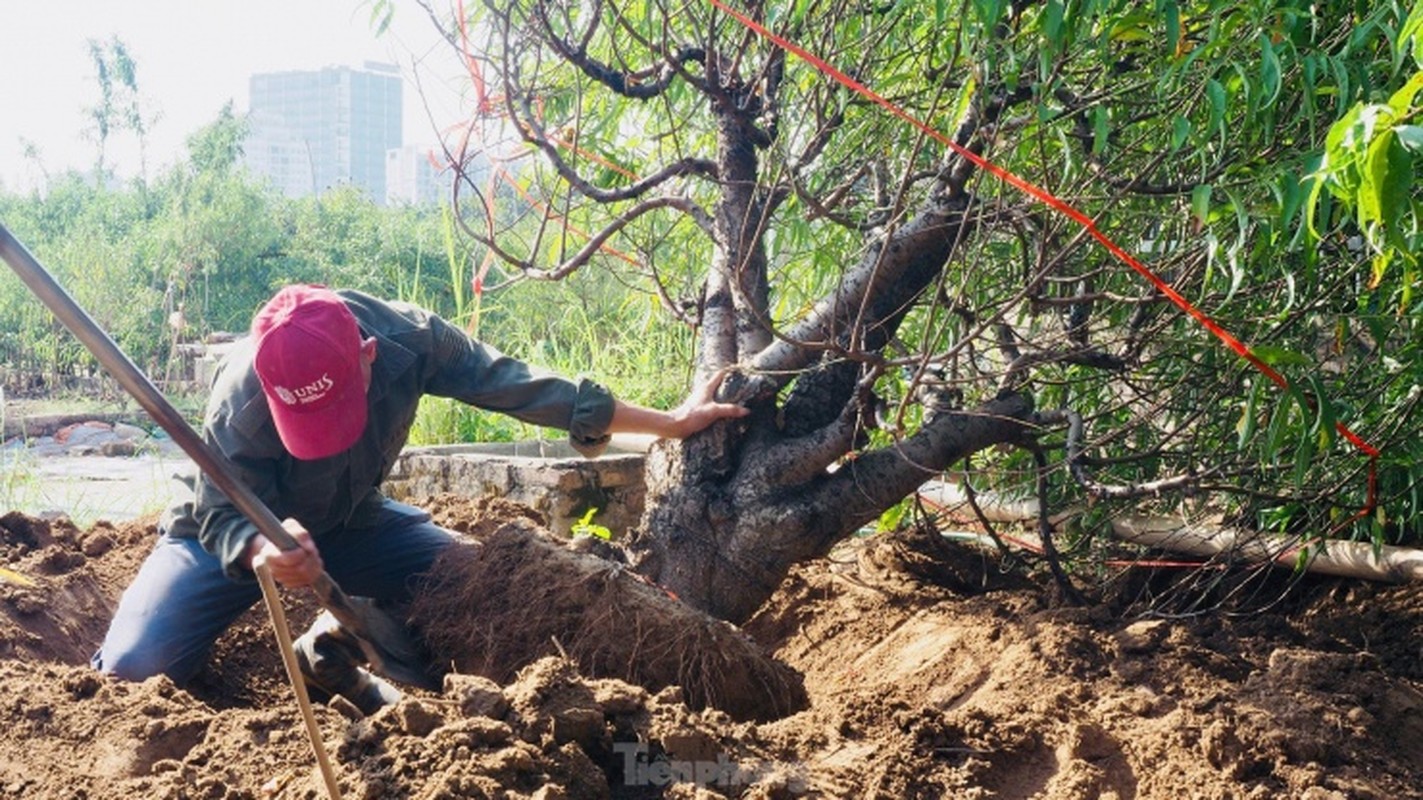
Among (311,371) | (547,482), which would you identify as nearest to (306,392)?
(311,371)

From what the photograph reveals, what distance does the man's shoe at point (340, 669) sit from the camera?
3.23m

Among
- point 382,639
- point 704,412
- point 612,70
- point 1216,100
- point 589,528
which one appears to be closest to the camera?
point 1216,100

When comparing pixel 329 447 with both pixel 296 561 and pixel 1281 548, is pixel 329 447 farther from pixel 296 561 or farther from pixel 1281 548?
pixel 1281 548

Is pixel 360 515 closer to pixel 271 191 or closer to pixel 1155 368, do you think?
pixel 1155 368

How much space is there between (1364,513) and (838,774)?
1.67 meters

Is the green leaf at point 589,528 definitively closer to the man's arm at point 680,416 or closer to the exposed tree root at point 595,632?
the man's arm at point 680,416

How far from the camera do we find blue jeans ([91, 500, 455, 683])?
3.54m

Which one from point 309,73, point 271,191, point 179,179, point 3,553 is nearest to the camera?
point 3,553

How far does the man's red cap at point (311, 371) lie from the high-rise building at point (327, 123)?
28.4m

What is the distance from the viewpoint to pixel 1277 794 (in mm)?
2521

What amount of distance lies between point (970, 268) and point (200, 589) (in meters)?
2.27

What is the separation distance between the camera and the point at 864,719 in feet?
9.37

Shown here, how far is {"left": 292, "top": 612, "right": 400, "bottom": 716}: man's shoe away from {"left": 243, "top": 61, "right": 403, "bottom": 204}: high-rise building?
28537mm

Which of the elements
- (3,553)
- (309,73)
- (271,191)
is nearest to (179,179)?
(271,191)
